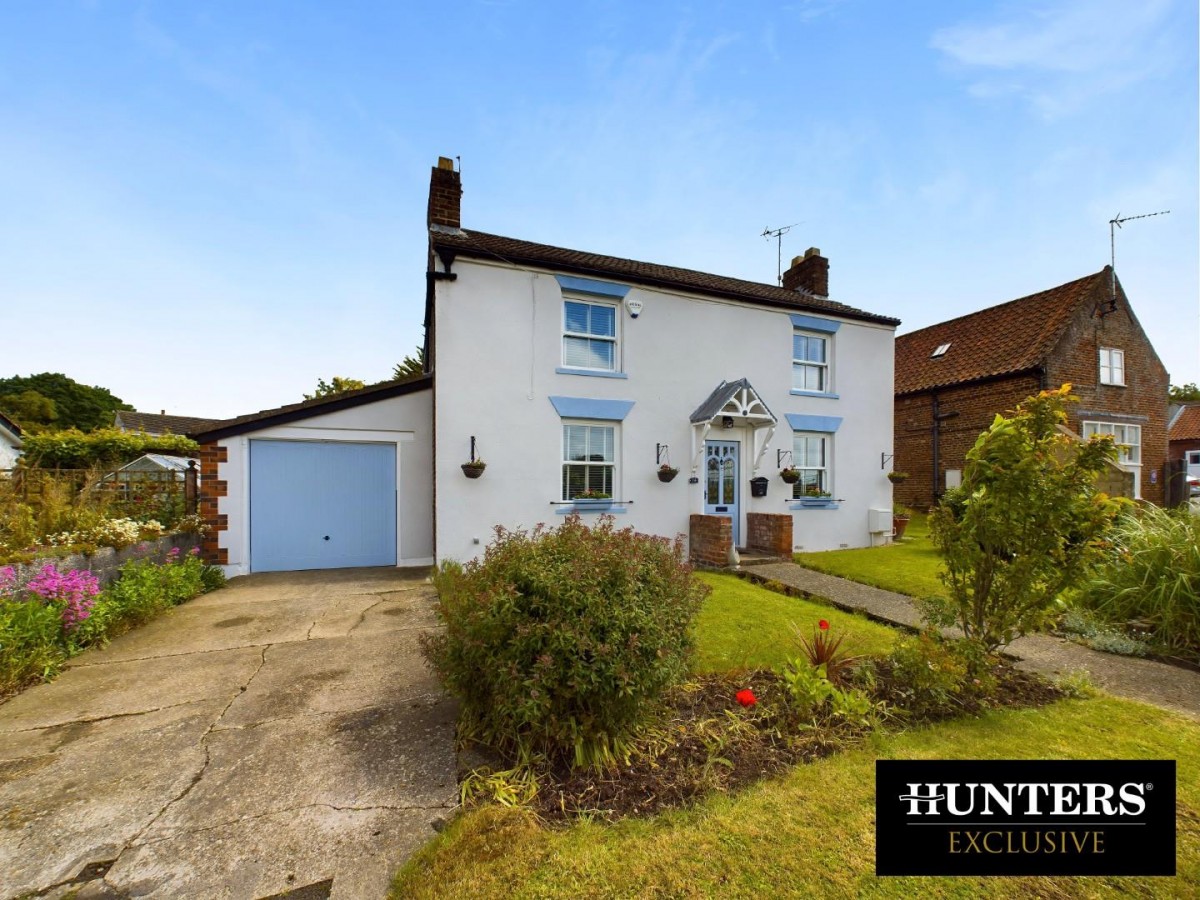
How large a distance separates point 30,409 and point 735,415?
5807 cm

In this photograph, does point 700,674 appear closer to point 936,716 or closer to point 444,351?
point 936,716

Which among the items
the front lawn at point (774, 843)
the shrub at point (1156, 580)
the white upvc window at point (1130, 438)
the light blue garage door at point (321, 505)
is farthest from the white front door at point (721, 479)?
the white upvc window at point (1130, 438)

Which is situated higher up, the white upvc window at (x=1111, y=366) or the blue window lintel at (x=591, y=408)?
the white upvc window at (x=1111, y=366)

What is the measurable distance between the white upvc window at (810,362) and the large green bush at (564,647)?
975 cm

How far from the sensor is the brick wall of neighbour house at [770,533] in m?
9.84

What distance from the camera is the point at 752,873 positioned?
2057mm

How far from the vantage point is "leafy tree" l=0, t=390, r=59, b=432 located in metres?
38.0

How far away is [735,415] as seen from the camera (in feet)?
32.2

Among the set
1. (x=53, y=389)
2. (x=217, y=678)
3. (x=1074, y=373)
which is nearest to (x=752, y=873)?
(x=217, y=678)

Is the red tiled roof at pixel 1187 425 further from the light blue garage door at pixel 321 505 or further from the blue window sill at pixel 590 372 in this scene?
the light blue garage door at pixel 321 505

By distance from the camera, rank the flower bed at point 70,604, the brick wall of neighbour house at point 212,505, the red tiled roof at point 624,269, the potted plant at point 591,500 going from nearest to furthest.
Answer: the flower bed at point 70,604
the brick wall of neighbour house at point 212,505
the red tiled roof at point 624,269
the potted plant at point 591,500

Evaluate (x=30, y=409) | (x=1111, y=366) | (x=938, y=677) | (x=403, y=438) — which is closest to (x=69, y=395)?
(x=30, y=409)

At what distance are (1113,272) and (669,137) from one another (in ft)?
55.4

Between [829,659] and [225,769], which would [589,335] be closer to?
[829,659]
